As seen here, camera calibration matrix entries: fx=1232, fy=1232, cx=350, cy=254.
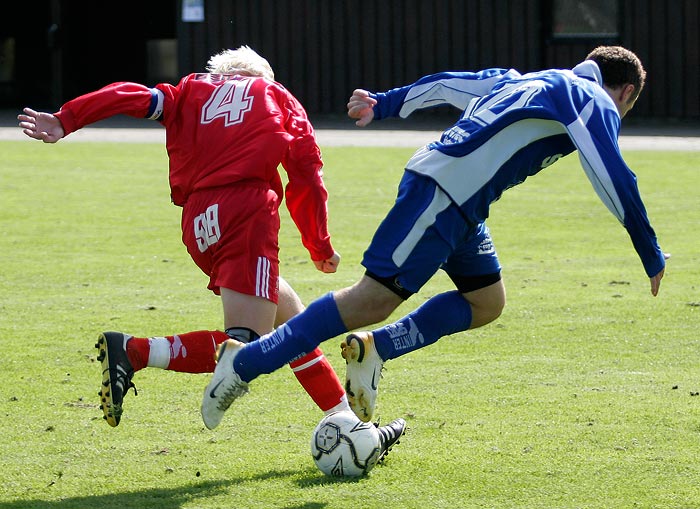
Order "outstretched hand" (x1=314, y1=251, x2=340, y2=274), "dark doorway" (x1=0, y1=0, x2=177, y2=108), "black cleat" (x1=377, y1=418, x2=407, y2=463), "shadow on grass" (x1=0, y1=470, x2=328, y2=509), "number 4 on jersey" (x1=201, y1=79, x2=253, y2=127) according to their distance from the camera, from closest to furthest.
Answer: "shadow on grass" (x1=0, y1=470, x2=328, y2=509)
"black cleat" (x1=377, y1=418, x2=407, y2=463)
"number 4 on jersey" (x1=201, y1=79, x2=253, y2=127)
"outstretched hand" (x1=314, y1=251, x2=340, y2=274)
"dark doorway" (x1=0, y1=0, x2=177, y2=108)

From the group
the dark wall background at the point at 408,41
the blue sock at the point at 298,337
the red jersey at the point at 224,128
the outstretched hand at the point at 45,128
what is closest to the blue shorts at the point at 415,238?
the blue sock at the point at 298,337

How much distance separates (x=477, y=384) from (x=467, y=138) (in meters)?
1.91

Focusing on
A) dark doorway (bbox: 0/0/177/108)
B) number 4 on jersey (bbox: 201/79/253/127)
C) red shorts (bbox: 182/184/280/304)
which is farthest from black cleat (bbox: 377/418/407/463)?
dark doorway (bbox: 0/0/177/108)

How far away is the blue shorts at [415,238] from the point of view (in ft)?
16.0

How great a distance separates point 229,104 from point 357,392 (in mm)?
1380

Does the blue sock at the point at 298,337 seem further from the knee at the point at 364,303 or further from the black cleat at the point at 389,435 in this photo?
the black cleat at the point at 389,435

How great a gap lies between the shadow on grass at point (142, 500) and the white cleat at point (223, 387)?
282 mm

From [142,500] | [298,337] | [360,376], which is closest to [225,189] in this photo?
[298,337]

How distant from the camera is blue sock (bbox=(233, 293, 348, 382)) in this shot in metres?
4.83

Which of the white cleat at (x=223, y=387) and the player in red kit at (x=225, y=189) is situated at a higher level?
the player in red kit at (x=225, y=189)

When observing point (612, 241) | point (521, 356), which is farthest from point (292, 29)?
point (521, 356)

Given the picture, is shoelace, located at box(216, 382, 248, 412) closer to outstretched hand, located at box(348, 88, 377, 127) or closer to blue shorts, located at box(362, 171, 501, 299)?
blue shorts, located at box(362, 171, 501, 299)

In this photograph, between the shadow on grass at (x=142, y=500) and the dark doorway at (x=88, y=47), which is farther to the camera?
the dark doorway at (x=88, y=47)

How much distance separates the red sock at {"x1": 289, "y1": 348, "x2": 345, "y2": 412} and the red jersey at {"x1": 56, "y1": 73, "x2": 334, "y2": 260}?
0.71 metres
